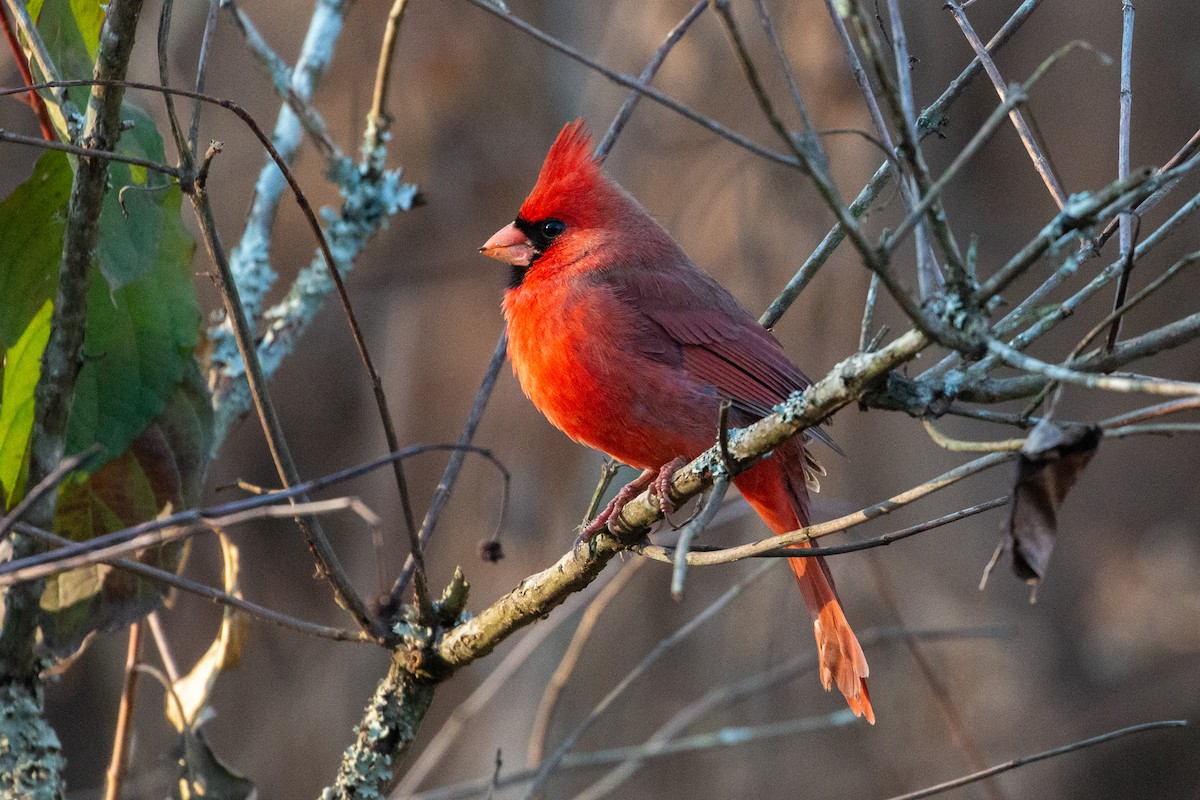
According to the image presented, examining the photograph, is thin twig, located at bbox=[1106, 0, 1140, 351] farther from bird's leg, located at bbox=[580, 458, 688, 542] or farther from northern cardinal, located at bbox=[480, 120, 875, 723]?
northern cardinal, located at bbox=[480, 120, 875, 723]

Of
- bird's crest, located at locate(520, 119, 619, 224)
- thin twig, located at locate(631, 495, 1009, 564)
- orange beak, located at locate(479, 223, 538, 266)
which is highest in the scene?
bird's crest, located at locate(520, 119, 619, 224)

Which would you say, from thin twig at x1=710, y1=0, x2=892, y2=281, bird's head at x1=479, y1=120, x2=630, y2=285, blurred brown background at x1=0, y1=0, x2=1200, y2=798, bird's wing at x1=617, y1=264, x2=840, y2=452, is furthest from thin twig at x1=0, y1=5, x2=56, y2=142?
blurred brown background at x1=0, y1=0, x2=1200, y2=798

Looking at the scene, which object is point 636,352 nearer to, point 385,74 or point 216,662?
point 385,74

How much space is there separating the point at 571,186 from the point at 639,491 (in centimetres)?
93

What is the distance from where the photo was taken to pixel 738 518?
4.71m

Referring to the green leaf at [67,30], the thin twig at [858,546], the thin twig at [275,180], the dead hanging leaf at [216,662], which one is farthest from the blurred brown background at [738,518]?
the thin twig at [858,546]

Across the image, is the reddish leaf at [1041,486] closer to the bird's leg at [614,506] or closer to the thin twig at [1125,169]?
the thin twig at [1125,169]

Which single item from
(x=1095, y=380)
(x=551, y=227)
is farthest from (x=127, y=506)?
(x=1095, y=380)

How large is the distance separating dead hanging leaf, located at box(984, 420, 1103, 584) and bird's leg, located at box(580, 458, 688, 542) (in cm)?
71

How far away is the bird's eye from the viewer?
126 inches

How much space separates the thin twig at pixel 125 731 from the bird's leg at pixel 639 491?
947 millimetres

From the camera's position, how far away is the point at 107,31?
6.13ft

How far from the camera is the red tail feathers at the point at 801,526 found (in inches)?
108

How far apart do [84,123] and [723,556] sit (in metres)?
1.32
